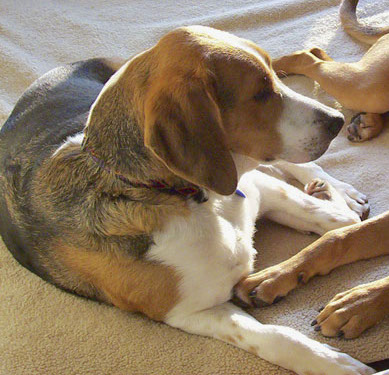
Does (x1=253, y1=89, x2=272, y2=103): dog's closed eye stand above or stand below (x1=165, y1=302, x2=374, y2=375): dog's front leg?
above

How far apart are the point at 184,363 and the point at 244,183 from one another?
0.81 meters

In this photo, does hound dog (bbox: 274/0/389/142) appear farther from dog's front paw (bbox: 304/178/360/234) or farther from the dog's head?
the dog's head

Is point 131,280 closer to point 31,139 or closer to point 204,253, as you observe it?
point 204,253

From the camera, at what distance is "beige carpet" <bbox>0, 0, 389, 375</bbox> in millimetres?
2014

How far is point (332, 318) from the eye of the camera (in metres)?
1.93

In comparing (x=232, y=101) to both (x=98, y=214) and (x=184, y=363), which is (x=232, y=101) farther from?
(x=184, y=363)

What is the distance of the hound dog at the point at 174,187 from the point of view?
1.77 metres

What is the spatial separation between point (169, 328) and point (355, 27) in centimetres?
229

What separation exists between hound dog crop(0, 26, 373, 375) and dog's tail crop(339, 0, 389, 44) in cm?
147

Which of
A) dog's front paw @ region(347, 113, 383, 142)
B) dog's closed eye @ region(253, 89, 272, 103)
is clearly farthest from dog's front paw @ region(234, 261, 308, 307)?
dog's front paw @ region(347, 113, 383, 142)

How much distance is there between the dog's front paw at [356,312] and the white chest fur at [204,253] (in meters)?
0.37

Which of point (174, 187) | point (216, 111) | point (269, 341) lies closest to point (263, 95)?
point (216, 111)

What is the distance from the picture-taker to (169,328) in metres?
2.10

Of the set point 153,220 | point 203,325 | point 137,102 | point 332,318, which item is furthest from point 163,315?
point 137,102
